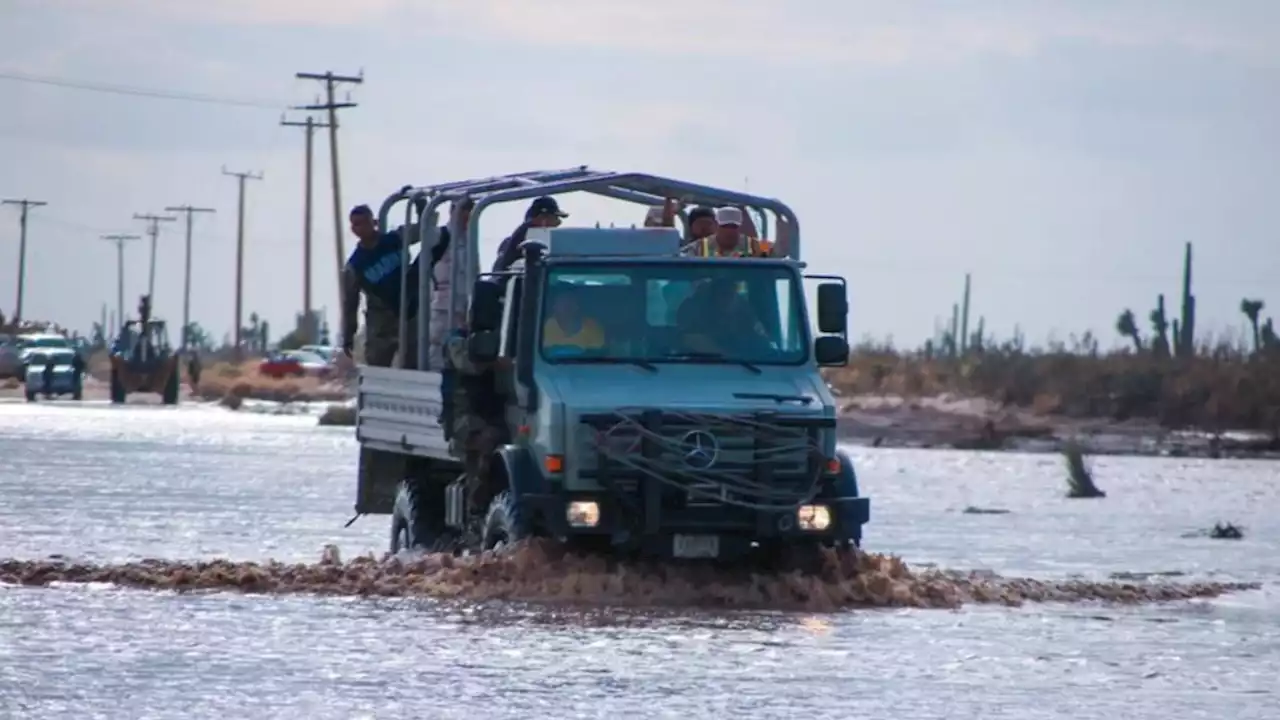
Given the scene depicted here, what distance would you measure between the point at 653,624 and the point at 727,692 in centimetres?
335

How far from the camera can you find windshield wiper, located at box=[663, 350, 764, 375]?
63.2 feet

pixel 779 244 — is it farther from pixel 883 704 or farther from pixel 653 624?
pixel 883 704

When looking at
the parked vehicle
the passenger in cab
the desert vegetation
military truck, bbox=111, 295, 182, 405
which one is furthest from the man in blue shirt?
the parked vehicle

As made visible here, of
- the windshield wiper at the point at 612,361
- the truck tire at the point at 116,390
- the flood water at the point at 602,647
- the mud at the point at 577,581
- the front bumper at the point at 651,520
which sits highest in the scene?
the windshield wiper at the point at 612,361

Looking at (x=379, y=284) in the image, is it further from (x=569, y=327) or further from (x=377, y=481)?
(x=569, y=327)

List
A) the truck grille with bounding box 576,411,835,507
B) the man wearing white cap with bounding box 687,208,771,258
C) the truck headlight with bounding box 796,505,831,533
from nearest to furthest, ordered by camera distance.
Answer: the truck grille with bounding box 576,411,835,507 → the truck headlight with bounding box 796,505,831,533 → the man wearing white cap with bounding box 687,208,771,258

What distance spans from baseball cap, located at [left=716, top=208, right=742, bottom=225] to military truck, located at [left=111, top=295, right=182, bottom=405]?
198 ft

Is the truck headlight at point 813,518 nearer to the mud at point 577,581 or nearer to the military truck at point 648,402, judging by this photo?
the military truck at point 648,402

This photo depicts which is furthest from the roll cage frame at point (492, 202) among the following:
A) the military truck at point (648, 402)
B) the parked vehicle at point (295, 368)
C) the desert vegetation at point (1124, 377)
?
the parked vehicle at point (295, 368)

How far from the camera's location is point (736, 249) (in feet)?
65.2

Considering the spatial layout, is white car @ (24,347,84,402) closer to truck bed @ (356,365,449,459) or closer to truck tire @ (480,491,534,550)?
truck bed @ (356,365,449,459)

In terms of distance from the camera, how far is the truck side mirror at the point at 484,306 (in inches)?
744

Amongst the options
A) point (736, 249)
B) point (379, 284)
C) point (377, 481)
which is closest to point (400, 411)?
point (379, 284)

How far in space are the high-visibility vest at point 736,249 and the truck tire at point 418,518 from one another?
300 centimetres
